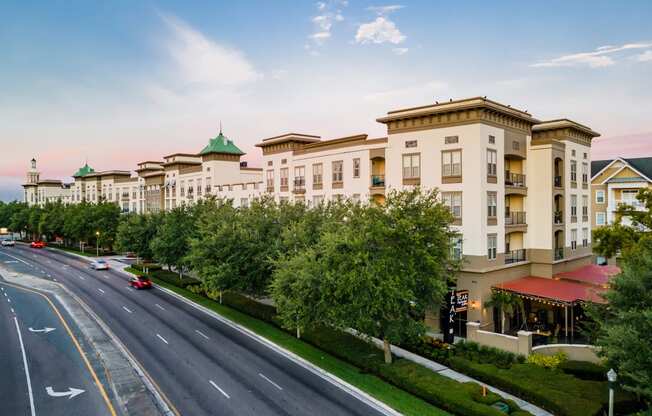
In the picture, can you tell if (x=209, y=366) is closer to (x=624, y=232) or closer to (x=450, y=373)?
(x=450, y=373)

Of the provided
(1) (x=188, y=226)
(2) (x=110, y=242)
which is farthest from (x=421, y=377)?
(2) (x=110, y=242)

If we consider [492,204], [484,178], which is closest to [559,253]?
[492,204]

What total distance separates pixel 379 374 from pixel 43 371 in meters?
18.2

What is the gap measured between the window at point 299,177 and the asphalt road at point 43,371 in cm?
2406

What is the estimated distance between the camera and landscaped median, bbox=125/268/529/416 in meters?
20.5

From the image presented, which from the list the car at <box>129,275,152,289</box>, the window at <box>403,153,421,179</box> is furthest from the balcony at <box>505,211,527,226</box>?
the car at <box>129,275,152,289</box>

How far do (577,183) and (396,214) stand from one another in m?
24.1

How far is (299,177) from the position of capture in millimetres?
47812

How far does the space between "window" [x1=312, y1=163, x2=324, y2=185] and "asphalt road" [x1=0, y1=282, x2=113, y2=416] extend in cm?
2447

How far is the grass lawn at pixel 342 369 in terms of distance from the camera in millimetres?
20914

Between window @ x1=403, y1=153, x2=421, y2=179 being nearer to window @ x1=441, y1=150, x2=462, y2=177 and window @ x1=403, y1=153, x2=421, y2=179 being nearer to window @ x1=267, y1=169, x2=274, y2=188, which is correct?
window @ x1=441, y1=150, x2=462, y2=177

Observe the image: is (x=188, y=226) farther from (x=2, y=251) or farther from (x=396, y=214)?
(x=2, y=251)

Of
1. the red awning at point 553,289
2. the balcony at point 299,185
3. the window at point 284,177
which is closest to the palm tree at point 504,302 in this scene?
the red awning at point 553,289

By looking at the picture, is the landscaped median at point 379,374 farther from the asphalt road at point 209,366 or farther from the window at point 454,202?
the window at point 454,202
